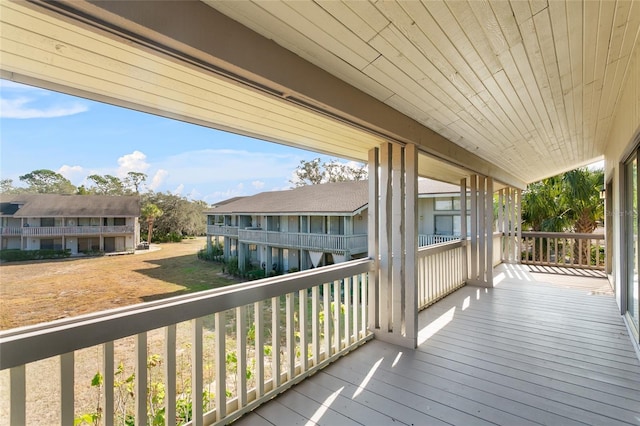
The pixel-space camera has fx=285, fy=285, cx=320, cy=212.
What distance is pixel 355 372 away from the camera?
2.36 metres

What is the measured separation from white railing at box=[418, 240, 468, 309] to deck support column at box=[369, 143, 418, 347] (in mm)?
1101

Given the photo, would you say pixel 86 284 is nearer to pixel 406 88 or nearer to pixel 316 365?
pixel 316 365

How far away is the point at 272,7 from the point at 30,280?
1505 mm

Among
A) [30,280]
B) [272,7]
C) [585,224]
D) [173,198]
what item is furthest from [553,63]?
[585,224]

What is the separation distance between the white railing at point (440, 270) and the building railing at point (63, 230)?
340 cm

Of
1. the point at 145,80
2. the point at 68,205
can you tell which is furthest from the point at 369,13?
the point at 68,205

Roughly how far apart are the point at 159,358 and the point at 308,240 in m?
2.84

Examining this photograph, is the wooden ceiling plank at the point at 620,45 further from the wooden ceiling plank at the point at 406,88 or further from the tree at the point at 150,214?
the tree at the point at 150,214

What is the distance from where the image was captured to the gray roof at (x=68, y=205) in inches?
41.7

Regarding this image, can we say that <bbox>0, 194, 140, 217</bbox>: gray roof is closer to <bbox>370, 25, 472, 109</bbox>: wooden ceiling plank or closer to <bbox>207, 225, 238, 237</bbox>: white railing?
<bbox>207, 225, 238, 237</bbox>: white railing

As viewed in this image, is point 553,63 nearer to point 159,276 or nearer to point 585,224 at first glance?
point 159,276

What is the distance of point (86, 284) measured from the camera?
1.35m

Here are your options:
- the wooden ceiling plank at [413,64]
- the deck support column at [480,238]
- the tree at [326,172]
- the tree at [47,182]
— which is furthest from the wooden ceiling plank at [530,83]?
the tree at [326,172]

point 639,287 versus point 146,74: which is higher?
point 146,74
